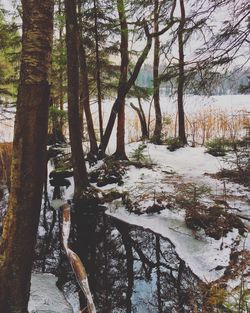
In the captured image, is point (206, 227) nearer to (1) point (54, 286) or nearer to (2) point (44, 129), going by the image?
(1) point (54, 286)

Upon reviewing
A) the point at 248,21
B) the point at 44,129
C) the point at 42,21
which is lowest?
the point at 44,129

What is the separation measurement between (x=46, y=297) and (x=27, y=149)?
2.43 meters

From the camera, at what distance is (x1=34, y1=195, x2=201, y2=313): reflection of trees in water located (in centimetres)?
440

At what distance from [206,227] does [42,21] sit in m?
4.56

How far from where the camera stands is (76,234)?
7078 millimetres

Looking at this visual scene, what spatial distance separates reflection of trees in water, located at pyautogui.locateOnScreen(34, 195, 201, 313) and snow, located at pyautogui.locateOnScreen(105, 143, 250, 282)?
218mm

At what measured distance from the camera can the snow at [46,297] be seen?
4.24 metres

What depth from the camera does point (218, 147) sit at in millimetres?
12125

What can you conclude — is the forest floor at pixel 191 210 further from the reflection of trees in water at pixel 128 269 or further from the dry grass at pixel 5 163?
the dry grass at pixel 5 163

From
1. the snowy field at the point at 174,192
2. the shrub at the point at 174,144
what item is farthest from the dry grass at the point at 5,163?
the shrub at the point at 174,144

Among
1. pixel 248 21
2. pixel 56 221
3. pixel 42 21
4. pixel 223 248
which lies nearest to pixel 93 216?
pixel 56 221

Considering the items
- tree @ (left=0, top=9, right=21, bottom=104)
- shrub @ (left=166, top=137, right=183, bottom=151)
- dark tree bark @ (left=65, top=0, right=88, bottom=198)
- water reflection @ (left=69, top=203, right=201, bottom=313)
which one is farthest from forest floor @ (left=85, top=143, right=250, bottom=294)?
tree @ (left=0, top=9, right=21, bottom=104)

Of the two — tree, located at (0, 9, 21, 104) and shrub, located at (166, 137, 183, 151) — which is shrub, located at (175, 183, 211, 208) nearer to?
shrub, located at (166, 137, 183, 151)

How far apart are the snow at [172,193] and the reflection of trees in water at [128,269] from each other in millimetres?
218
